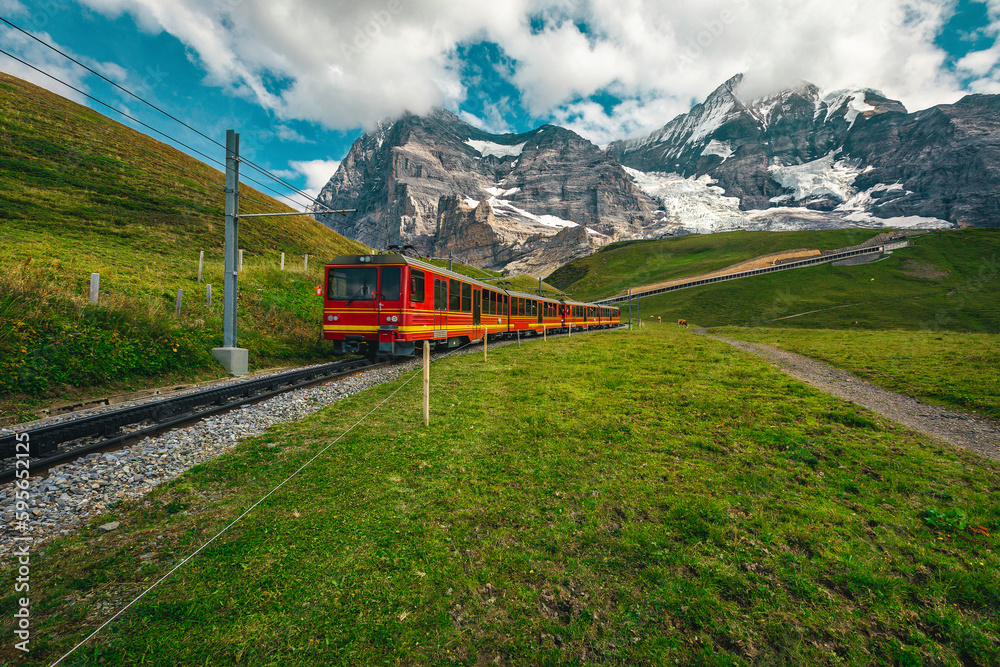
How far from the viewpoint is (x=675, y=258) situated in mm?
126625

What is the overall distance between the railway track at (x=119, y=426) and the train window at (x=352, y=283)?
14.9ft

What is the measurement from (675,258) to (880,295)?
205 ft

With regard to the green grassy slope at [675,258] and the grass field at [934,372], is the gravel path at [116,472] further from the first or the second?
the green grassy slope at [675,258]

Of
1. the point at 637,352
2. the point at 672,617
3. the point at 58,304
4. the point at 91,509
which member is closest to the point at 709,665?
the point at 672,617

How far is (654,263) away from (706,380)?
12372cm

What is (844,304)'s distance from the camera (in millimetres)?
64938

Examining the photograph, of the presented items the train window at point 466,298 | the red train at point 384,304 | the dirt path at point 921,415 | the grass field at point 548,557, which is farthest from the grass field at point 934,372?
the train window at point 466,298

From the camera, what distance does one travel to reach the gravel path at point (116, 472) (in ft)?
13.4

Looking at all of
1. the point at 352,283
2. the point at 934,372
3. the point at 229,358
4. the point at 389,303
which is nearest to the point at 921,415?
the point at 934,372

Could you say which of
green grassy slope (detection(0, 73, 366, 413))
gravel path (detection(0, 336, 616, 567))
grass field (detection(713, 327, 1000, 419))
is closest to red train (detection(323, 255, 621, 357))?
green grassy slope (detection(0, 73, 366, 413))

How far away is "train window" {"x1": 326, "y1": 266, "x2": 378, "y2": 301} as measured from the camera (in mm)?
13766

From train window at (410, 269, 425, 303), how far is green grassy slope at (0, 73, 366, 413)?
18.1ft

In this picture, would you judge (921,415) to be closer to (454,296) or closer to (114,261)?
(454,296)

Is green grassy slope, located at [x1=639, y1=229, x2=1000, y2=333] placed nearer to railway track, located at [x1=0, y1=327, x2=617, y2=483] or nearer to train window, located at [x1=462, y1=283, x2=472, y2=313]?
train window, located at [x1=462, y1=283, x2=472, y2=313]
